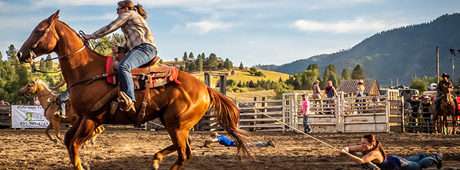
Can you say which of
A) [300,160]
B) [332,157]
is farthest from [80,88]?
[332,157]

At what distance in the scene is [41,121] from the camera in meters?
28.1

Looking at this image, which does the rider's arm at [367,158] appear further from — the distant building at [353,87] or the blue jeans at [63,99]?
the distant building at [353,87]

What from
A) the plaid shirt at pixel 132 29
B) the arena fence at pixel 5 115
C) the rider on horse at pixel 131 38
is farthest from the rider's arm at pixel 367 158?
the arena fence at pixel 5 115

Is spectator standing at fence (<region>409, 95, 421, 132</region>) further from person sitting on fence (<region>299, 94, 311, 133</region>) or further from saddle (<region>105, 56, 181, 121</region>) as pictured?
saddle (<region>105, 56, 181, 121</region>)

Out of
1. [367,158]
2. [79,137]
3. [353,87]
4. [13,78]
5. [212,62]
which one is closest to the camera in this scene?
[79,137]

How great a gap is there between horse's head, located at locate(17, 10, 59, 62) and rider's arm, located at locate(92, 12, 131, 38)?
562mm

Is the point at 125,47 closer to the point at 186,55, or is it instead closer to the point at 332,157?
the point at 332,157

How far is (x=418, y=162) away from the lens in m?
8.88

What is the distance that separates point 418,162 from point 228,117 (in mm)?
2890


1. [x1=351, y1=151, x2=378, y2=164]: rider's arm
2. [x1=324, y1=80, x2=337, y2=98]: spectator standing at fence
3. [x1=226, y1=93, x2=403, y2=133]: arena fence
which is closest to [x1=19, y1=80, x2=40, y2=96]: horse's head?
[x1=226, y1=93, x2=403, y2=133]: arena fence

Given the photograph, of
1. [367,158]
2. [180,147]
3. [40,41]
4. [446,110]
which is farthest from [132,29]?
[446,110]

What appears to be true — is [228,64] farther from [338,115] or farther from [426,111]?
[338,115]

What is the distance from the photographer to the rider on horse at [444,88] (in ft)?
67.9

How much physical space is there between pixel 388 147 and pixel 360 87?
1153 centimetres
